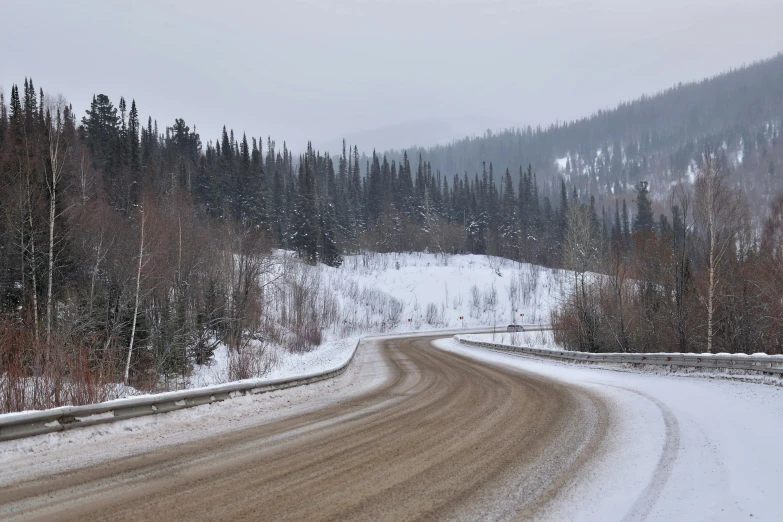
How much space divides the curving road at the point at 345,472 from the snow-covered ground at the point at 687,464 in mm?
348

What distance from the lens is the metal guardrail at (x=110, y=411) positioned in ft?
20.0

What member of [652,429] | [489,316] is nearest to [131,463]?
[652,429]

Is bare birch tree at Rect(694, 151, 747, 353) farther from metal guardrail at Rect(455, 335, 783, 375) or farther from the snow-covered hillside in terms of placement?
the snow-covered hillside

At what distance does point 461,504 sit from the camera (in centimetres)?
468

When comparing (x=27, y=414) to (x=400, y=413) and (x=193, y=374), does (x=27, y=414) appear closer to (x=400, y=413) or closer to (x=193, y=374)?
(x=400, y=413)

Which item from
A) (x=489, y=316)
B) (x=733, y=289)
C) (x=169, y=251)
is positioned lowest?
(x=489, y=316)

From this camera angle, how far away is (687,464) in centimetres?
596

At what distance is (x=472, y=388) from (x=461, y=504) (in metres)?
9.22

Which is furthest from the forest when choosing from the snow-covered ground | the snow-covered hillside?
the snow-covered ground

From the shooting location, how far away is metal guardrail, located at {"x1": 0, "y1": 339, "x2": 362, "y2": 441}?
20.0 ft

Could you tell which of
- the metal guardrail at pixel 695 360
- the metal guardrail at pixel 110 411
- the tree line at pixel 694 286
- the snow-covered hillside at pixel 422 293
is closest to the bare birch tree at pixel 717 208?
the tree line at pixel 694 286

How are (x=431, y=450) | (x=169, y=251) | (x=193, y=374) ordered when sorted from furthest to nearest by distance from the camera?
(x=169, y=251) → (x=193, y=374) → (x=431, y=450)

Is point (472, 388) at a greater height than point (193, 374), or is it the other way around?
point (472, 388)

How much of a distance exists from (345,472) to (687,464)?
4.17 m
